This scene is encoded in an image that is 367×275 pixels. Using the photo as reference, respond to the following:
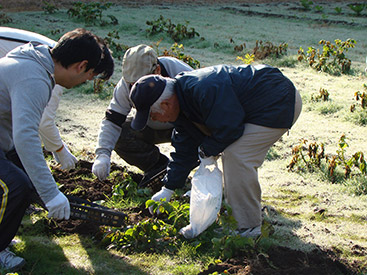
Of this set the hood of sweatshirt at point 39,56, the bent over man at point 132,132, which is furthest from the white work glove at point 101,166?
the hood of sweatshirt at point 39,56

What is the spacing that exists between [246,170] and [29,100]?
139 cm

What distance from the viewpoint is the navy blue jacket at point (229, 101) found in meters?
2.72

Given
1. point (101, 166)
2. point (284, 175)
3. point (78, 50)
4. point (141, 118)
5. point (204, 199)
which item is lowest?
point (284, 175)

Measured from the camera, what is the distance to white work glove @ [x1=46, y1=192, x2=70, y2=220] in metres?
2.64

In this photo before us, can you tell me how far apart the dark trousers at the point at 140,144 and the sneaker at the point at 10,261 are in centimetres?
149

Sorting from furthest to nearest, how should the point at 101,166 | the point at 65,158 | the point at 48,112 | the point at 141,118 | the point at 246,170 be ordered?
the point at 65,158 < the point at 48,112 < the point at 101,166 < the point at 246,170 < the point at 141,118

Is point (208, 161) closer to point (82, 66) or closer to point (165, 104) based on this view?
point (165, 104)

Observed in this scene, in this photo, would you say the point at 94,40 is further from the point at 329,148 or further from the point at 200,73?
the point at 329,148

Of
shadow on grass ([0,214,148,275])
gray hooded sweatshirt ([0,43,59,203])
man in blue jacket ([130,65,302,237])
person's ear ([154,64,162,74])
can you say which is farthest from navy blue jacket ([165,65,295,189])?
shadow on grass ([0,214,148,275])

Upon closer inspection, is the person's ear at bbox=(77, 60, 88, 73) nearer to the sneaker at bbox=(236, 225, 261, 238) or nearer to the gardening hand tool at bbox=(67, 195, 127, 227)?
the gardening hand tool at bbox=(67, 195, 127, 227)

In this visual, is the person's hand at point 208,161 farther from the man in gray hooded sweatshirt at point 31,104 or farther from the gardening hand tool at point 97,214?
the man in gray hooded sweatshirt at point 31,104

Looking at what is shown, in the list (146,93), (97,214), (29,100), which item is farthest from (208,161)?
(29,100)

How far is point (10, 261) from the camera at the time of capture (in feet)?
9.03

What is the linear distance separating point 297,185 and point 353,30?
9.46m
